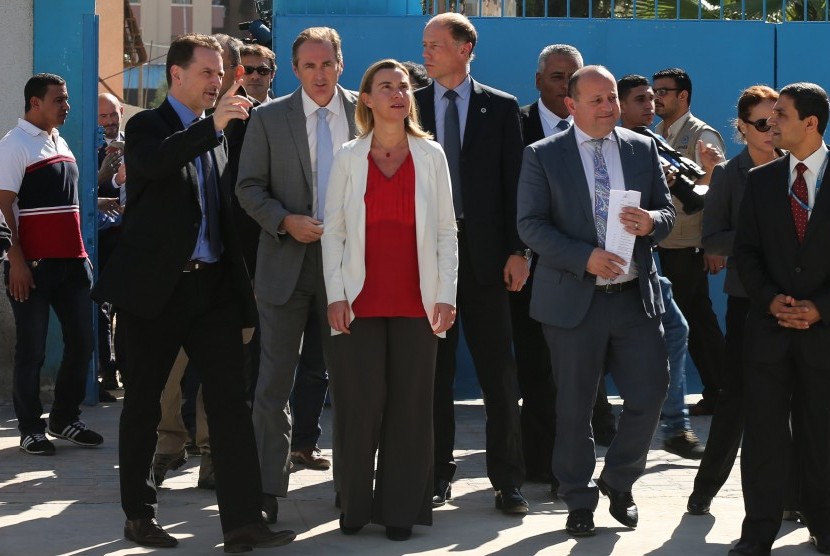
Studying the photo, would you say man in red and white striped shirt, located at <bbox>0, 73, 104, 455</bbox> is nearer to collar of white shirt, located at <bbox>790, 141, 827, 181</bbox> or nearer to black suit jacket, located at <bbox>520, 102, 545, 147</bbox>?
black suit jacket, located at <bbox>520, 102, 545, 147</bbox>

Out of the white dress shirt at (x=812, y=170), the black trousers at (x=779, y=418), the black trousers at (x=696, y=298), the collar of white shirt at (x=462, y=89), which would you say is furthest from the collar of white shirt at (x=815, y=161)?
the black trousers at (x=696, y=298)

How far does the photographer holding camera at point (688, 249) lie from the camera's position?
872 centimetres

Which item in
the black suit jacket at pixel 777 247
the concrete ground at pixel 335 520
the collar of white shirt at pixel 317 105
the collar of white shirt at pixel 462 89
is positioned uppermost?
the collar of white shirt at pixel 462 89

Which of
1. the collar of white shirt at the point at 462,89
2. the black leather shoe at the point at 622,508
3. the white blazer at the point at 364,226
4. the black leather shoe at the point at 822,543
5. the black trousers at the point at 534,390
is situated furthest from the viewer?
the black trousers at the point at 534,390

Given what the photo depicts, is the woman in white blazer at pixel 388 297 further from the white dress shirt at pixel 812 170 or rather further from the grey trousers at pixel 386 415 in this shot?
the white dress shirt at pixel 812 170

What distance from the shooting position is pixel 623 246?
19.4 feet

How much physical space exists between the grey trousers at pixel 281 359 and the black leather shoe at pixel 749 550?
6.54ft

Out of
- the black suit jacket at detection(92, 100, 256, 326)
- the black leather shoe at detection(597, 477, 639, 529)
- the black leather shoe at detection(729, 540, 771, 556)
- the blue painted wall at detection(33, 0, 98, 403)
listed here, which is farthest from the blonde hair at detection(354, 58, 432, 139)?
the blue painted wall at detection(33, 0, 98, 403)

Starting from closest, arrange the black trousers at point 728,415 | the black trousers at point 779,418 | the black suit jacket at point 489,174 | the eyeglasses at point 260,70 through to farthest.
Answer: the black trousers at point 779,418, the black trousers at point 728,415, the black suit jacket at point 489,174, the eyeglasses at point 260,70

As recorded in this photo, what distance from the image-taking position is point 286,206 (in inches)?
247

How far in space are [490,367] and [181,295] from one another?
1617mm

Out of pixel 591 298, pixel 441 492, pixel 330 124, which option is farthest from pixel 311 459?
pixel 591 298

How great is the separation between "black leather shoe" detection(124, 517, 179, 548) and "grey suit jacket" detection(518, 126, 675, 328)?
1868 millimetres

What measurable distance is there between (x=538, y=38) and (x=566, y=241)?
373 centimetres
